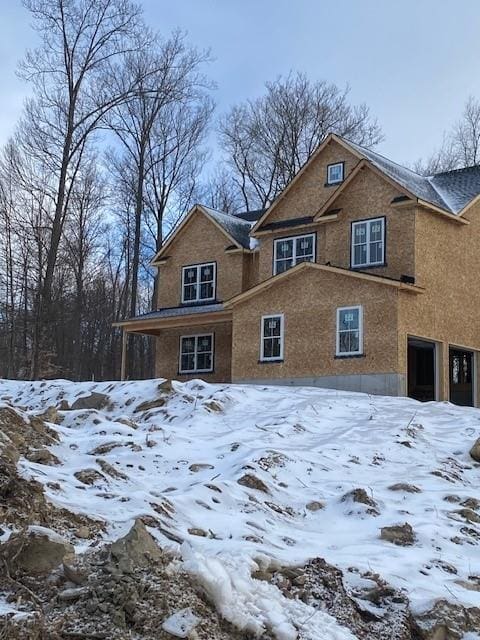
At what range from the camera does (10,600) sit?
4293 millimetres

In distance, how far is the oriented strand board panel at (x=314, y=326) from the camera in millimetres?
18531

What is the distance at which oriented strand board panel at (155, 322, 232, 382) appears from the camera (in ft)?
78.6

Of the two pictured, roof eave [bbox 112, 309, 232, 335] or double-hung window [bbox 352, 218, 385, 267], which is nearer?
double-hung window [bbox 352, 218, 385, 267]

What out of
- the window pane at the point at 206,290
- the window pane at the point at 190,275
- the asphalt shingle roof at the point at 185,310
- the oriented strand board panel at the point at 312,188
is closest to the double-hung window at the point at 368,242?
the oriented strand board panel at the point at 312,188

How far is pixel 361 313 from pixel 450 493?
10.8 m

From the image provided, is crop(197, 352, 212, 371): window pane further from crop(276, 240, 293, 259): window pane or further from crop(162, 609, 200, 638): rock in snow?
crop(162, 609, 200, 638): rock in snow

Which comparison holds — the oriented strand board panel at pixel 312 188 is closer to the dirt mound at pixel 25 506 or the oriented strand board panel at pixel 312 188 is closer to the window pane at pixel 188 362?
the window pane at pixel 188 362

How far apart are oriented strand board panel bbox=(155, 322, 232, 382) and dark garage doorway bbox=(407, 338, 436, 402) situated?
5.70 metres

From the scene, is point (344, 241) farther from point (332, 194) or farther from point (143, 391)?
point (143, 391)

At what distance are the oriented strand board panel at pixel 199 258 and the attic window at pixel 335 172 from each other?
399 centimetres

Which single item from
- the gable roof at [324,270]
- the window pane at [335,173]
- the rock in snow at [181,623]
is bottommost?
the rock in snow at [181,623]

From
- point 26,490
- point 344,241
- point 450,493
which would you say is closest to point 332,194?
point 344,241

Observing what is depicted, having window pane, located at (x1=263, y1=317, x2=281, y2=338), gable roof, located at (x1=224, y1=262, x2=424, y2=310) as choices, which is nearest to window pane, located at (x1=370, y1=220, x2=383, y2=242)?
gable roof, located at (x1=224, y1=262, x2=424, y2=310)

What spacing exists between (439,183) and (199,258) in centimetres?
835
